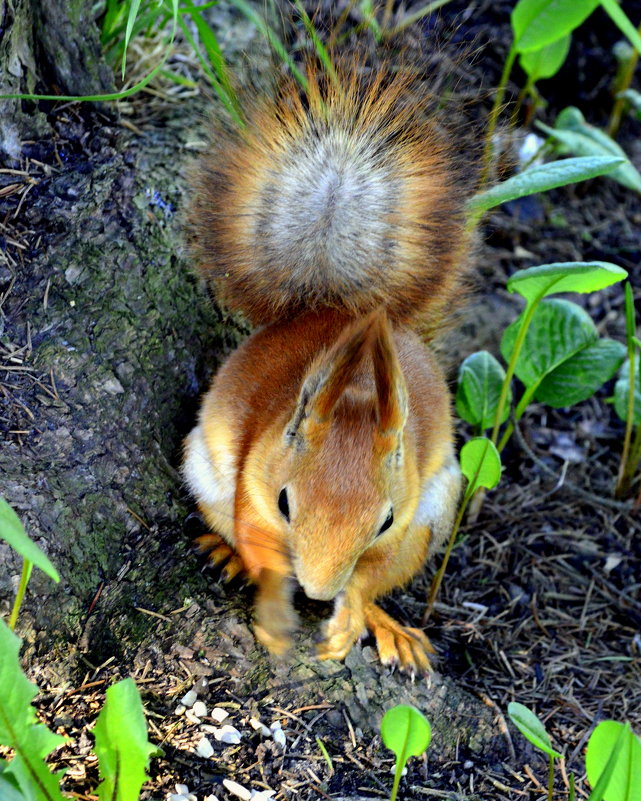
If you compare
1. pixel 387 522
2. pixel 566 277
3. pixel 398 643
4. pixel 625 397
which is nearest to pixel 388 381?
pixel 387 522

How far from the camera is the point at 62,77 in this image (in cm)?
230

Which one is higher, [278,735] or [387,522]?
[387,522]

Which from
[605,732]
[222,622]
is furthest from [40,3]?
[605,732]

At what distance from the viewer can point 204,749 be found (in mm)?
1736

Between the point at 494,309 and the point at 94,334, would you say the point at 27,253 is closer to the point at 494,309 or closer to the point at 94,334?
the point at 94,334

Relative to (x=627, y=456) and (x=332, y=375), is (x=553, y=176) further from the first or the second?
(x=627, y=456)

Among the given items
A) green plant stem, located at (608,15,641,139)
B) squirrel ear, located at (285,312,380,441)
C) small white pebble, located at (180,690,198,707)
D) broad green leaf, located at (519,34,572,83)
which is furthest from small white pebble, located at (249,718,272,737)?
green plant stem, located at (608,15,641,139)

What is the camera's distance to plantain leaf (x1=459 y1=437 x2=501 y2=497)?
189 centimetres

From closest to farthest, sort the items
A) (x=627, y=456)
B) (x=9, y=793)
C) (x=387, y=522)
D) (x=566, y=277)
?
(x=9, y=793)
(x=387, y=522)
(x=566, y=277)
(x=627, y=456)

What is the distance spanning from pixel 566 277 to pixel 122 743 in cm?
127

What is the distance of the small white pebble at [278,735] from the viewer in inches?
70.9

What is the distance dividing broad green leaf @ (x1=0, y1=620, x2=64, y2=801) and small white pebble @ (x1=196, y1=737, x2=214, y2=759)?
0.37 meters

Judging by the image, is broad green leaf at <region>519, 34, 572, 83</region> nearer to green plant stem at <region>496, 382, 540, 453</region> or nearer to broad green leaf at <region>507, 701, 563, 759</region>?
green plant stem at <region>496, 382, 540, 453</region>

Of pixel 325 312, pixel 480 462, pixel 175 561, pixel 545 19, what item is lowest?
pixel 175 561
